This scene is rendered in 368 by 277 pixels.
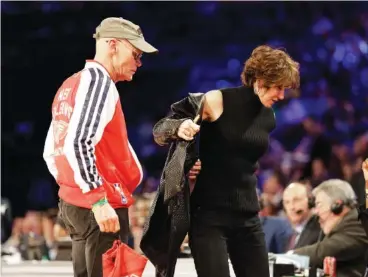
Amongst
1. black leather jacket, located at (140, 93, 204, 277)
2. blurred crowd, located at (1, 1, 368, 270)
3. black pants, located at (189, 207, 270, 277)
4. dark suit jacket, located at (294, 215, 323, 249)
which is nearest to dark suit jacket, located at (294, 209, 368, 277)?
dark suit jacket, located at (294, 215, 323, 249)

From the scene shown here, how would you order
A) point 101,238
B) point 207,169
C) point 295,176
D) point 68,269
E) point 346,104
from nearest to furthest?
point 101,238, point 207,169, point 68,269, point 295,176, point 346,104

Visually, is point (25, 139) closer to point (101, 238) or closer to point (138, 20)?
→ point (138, 20)

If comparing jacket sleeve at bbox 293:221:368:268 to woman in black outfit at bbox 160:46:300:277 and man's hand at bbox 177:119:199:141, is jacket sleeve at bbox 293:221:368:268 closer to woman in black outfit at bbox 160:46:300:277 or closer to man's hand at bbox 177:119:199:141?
woman in black outfit at bbox 160:46:300:277

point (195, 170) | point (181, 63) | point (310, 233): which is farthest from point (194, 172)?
point (181, 63)

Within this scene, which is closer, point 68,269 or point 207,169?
point 207,169

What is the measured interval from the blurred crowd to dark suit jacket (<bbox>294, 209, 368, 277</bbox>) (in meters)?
4.53

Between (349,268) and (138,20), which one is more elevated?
(138,20)

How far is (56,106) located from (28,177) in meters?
7.14

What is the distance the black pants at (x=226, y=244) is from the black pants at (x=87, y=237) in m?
0.30

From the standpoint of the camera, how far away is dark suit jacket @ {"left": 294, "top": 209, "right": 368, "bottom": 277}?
4.77 meters

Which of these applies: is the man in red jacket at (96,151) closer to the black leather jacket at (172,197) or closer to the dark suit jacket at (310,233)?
the black leather jacket at (172,197)

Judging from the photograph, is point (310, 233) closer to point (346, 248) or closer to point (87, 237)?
point (346, 248)

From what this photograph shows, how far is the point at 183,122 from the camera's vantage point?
302 centimetres

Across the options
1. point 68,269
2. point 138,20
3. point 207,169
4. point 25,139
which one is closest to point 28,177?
point 25,139
